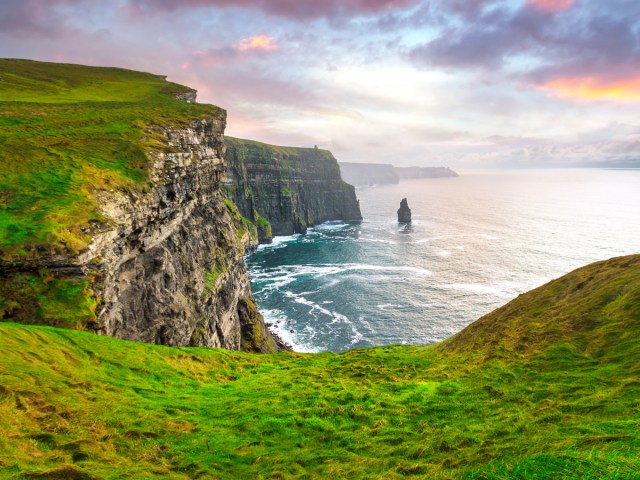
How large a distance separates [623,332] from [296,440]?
1774cm

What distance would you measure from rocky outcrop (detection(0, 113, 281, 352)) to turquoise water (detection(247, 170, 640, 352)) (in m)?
18.9

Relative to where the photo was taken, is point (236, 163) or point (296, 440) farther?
point (236, 163)

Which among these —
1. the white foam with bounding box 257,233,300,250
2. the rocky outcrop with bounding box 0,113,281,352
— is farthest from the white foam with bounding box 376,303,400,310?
the white foam with bounding box 257,233,300,250

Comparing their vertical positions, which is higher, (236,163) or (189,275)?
(236,163)

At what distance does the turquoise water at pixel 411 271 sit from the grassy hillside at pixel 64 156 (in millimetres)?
42971

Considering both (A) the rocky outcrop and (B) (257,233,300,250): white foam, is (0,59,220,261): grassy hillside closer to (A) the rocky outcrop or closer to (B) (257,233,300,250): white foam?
(A) the rocky outcrop

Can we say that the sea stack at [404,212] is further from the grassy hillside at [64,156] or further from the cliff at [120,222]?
the grassy hillside at [64,156]

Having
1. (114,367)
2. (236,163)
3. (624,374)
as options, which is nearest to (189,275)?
(114,367)

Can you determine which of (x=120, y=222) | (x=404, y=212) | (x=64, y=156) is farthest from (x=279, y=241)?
(x=120, y=222)

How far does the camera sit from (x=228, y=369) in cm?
2659

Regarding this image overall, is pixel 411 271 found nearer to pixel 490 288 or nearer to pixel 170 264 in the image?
pixel 490 288

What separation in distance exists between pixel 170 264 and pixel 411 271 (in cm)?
7589

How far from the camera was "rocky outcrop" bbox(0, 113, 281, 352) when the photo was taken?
23.7 m

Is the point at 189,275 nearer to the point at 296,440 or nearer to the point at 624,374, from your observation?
the point at 296,440
